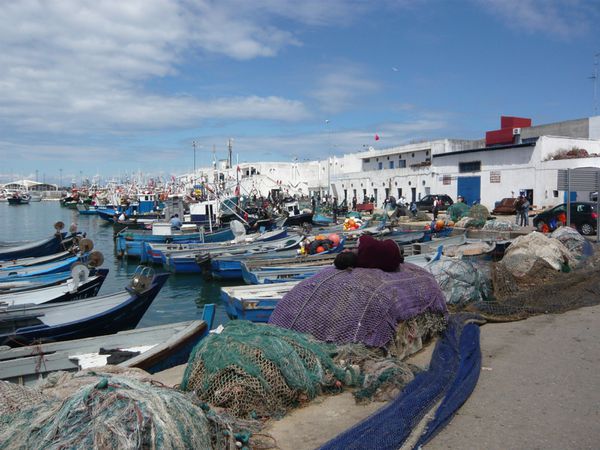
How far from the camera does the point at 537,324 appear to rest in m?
9.36

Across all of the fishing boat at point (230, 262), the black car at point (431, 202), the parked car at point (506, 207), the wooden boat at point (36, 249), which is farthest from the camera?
the black car at point (431, 202)

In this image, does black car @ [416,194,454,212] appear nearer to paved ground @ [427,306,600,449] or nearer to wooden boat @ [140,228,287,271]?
wooden boat @ [140,228,287,271]

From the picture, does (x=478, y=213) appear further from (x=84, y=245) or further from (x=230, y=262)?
(x=84, y=245)

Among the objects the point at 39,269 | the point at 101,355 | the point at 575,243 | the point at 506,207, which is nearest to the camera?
the point at 101,355

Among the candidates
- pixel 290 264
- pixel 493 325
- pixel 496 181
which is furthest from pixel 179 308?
pixel 496 181

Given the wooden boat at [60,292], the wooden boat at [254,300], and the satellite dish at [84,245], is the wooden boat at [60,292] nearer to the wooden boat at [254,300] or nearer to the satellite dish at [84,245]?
the satellite dish at [84,245]

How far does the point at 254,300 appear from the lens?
12156 millimetres

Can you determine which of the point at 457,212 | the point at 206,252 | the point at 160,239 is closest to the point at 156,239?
the point at 160,239

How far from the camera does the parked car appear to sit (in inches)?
1352

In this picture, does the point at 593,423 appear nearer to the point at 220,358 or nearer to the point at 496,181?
the point at 220,358

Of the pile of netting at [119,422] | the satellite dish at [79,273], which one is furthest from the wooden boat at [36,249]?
the pile of netting at [119,422]

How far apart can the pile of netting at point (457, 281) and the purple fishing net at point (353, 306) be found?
2456 millimetres

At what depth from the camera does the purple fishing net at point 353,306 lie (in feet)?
23.4

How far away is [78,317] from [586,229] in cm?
1989
